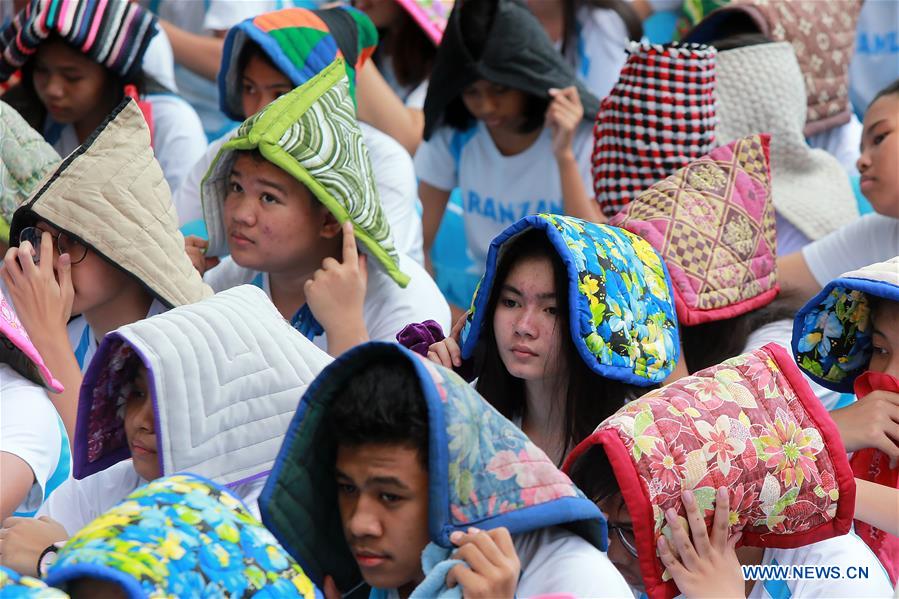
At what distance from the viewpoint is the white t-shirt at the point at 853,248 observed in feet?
12.3

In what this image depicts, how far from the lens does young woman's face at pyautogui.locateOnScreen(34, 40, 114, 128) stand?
4176 mm

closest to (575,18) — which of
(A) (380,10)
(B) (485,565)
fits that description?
(A) (380,10)

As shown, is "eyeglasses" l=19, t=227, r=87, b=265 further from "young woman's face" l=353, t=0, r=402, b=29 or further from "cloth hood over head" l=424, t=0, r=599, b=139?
"young woman's face" l=353, t=0, r=402, b=29

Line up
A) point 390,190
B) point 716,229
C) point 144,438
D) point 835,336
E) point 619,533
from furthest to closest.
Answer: point 390,190
point 716,229
point 835,336
point 144,438
point 619,533

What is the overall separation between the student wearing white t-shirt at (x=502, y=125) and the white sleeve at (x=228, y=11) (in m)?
0.78

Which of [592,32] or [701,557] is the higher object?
[592,32]

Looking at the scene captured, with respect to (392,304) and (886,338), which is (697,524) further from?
(392,304)

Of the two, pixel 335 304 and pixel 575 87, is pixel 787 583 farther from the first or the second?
pixel 575 87

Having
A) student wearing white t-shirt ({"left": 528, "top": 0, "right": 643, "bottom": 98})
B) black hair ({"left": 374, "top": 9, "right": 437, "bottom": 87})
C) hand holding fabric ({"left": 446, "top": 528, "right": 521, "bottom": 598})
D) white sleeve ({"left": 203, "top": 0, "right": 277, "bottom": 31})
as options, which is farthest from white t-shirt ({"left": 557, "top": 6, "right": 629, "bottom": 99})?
hand holding fabric ({"left": 446, "top": 528, "right": 521, "bottom": 598})

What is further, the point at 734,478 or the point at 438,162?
the point at 438,162

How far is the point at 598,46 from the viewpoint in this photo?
204 inches

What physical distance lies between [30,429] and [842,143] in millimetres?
3215

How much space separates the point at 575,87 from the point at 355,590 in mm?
2438

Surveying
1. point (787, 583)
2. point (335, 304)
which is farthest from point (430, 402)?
point (335, 304)
